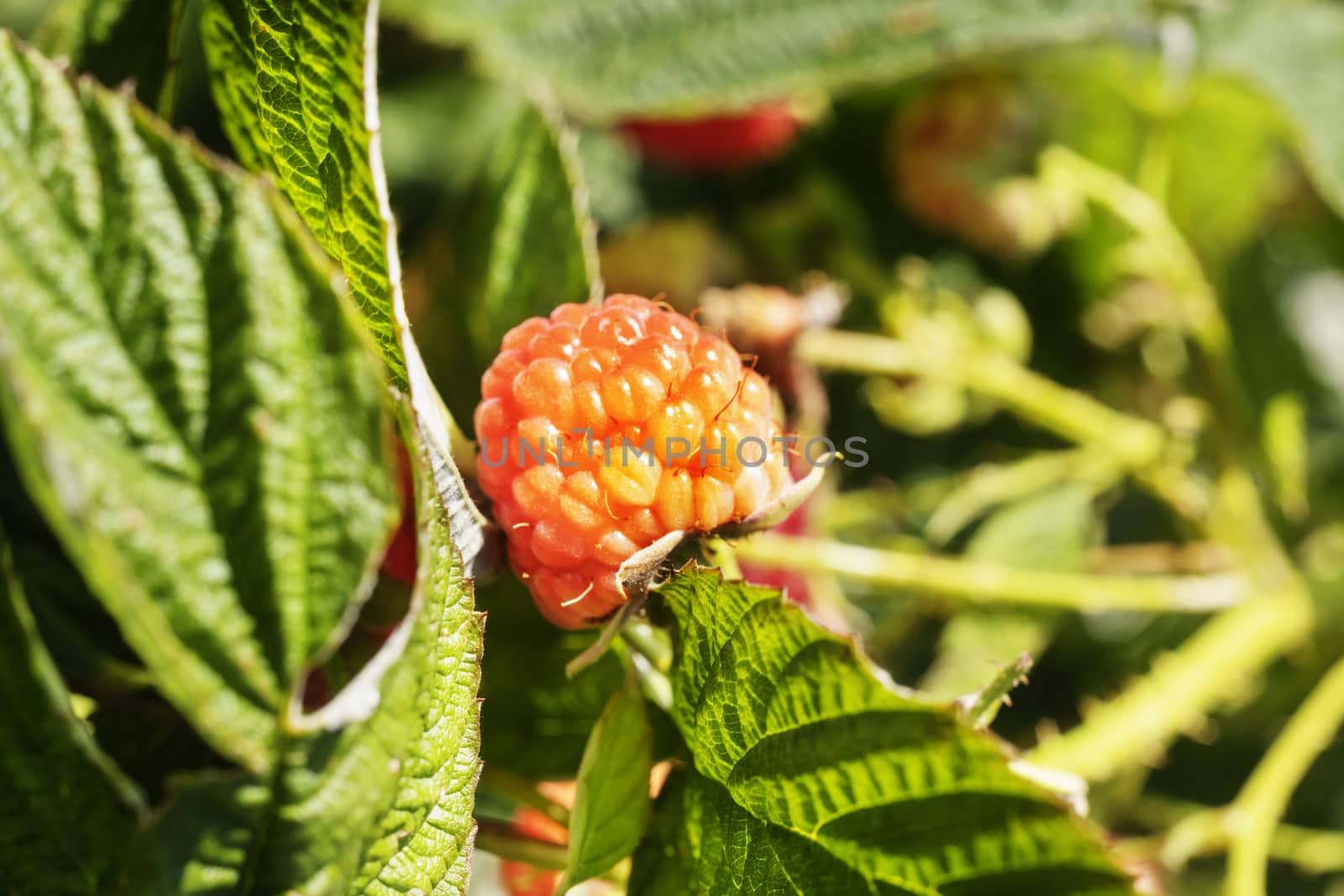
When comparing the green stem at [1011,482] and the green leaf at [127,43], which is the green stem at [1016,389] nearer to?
the green stem at [1011,482]

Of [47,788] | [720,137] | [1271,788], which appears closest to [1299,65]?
[720,137]

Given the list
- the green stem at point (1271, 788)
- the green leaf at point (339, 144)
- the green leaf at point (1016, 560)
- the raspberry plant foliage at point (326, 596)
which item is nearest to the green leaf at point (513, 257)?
the raspberry plant foliage at point (326, 596)

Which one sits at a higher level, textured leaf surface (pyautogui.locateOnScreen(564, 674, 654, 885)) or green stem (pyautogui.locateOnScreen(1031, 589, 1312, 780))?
textured leaf surface (pyautogui.locateOnScreen(564, 674, 654, 885))

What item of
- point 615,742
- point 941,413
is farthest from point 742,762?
point 941,413

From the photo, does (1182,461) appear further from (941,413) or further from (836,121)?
(836,121)

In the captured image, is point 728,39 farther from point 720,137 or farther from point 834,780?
point 834,780

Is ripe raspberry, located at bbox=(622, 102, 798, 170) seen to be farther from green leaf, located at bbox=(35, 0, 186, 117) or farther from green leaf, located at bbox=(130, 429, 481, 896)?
green leaf, located at bbox=(130, 429, 481, 896)

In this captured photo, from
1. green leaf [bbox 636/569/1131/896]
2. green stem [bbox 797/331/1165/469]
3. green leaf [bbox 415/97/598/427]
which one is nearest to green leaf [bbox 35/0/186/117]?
green leaf [bbox 415/97/598/427]
